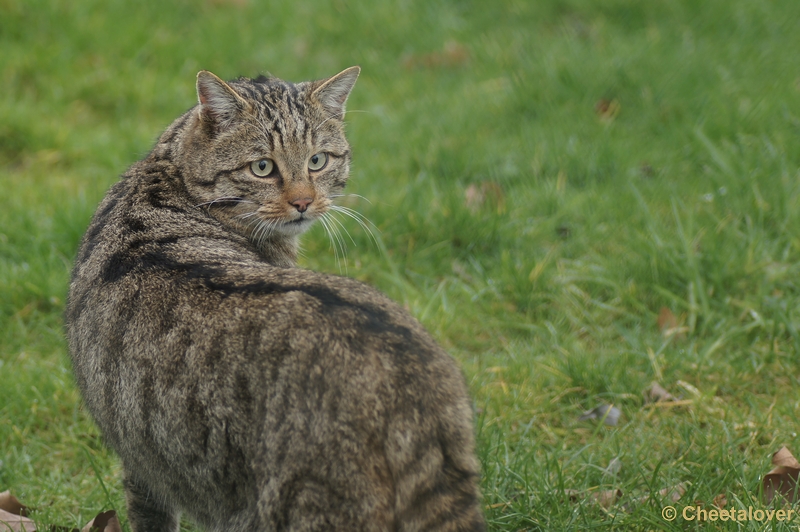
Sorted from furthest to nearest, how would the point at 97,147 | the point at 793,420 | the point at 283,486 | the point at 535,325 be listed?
the point at 97,147
the point at 535,325
the point at 793,420
the point at 283,486

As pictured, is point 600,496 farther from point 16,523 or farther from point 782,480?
point 16,523

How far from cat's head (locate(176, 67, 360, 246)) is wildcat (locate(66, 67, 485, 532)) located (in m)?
0.33

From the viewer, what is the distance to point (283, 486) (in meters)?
2.29

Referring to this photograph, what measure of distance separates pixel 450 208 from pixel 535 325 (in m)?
0.98

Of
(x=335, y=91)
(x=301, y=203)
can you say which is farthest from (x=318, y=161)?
(x=335, y=91)

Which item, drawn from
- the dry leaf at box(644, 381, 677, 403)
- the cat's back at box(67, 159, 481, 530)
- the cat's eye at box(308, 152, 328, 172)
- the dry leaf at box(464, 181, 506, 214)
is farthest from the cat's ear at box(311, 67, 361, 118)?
the dry leaf at box(644, 381, 677, 403)

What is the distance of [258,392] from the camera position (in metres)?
2.34

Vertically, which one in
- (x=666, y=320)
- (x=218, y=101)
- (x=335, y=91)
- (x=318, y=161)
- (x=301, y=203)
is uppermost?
(x=218, y=101)

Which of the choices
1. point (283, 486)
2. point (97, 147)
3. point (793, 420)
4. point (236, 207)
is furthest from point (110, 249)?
point (97, 147)

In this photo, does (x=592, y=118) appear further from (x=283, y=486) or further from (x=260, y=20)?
(x=283, y=486)

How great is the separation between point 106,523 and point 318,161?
1693 millimetres

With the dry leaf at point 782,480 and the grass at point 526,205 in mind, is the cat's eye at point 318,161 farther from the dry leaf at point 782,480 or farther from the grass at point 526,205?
the dry leaf at point 782,480

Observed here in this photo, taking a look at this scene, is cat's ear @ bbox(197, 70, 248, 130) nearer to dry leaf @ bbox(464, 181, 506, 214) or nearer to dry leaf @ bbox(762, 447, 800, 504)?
dry leaf @ bbox(464, 181, 506, 214)

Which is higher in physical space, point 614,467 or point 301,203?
point 301,203
